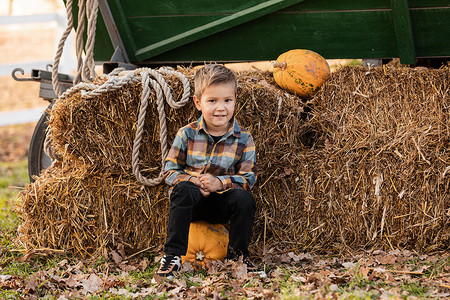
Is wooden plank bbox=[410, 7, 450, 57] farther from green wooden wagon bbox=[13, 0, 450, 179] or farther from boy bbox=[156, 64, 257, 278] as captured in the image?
boy bbox=[156, 64, 257, 278]

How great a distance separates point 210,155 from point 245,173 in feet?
0.86

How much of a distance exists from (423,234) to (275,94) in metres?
1.44

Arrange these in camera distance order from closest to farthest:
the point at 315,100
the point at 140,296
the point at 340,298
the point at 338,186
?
the point at 340,298 < the point at 140,296 < the point at 338,186 < the point at 315,100

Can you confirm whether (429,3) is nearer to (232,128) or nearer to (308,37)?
(308,37)

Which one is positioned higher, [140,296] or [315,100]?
[315,100]

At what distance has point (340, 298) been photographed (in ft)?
8.64

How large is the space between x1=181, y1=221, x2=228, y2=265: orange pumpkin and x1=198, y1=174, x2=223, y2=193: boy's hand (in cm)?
33

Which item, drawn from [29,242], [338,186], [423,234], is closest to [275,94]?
[338,186]

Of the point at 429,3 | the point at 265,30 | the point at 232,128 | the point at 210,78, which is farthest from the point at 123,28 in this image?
the point at 429,3

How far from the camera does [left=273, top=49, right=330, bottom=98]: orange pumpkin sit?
4328 mm

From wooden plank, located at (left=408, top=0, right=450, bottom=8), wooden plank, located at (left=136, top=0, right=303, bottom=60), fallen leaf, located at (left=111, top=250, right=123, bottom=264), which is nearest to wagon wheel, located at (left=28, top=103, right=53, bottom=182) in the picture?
wooden plank, located at (left=136, top=0, right=303, bottom=60)

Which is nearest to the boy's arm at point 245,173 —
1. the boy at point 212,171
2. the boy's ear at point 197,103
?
the boy at point 212,171

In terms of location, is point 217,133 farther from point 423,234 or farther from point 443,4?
point 443,4

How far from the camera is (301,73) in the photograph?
4.32 metres
